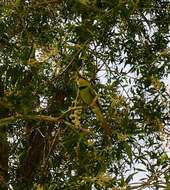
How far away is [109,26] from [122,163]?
148 centimetres

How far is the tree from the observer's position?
4.24m

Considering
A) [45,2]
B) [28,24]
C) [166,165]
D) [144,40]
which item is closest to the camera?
[166,165]

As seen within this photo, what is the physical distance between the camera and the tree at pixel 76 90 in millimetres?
4242

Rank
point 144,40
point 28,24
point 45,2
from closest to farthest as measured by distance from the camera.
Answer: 1. point 45,2
2. point 28,24
3. point 144,40

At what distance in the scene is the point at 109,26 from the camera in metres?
4.86

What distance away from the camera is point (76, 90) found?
14.1ft

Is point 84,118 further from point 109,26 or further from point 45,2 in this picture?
point 45,2

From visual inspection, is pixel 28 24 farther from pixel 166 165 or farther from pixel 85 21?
pixel 166 165

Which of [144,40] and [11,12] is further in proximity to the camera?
[144,40]

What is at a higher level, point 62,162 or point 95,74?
point 95,74

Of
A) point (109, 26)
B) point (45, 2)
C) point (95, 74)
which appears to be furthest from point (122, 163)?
point (45, 2)

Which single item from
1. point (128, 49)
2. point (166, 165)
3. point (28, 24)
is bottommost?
point (166, 165)

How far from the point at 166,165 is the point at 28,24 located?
219 centimetres

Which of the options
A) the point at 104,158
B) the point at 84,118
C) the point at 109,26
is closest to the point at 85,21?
the point at 109,26
